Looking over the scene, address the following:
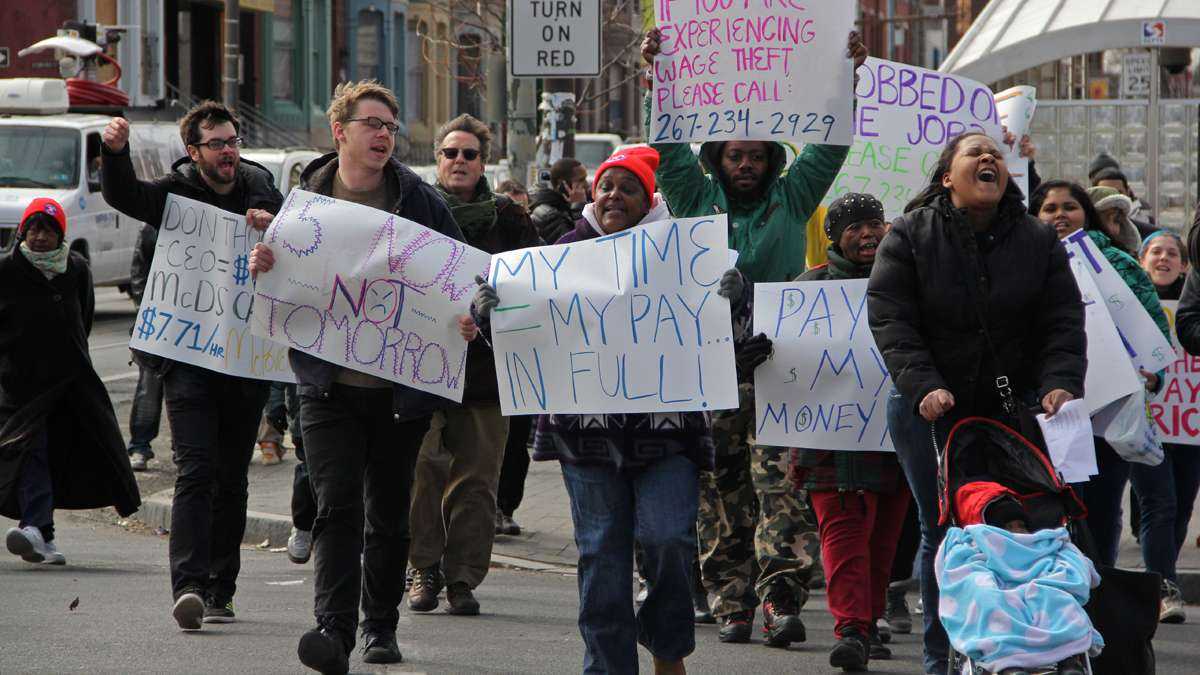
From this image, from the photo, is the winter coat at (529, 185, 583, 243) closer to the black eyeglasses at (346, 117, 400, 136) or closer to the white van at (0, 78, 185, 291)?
the black eyeglasses at (346, 117, 400, 136)

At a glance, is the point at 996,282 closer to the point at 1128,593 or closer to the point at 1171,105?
the point at 1128,593

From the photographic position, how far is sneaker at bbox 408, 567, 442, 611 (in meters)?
7.88

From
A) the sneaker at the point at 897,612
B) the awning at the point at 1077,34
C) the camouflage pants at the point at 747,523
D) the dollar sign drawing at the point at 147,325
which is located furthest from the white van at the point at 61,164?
the camouflage pants at the point at 747,523

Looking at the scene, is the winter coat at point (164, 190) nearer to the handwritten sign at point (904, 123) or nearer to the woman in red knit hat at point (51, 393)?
the woman in red knit hat at point (51, 393)

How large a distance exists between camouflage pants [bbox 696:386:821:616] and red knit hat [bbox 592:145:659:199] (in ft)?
4.49

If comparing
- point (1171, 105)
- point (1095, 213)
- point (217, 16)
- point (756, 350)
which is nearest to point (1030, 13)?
point (1171, 105)

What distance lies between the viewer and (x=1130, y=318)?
24.6ft

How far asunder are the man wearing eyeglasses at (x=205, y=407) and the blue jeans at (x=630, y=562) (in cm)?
189

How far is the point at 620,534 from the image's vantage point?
587cm

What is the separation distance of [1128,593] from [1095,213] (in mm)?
2636

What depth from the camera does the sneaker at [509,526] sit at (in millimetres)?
9883

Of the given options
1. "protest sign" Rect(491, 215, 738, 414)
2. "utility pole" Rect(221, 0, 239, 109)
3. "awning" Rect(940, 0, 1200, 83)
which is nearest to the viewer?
"protest sign" Rect(491, 215, 738, 414)

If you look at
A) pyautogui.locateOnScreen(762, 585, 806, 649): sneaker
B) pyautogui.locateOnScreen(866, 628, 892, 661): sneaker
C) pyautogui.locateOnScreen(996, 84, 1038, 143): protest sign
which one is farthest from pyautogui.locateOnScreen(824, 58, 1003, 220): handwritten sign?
pyautogui.locateOnScreen(866, 628, 892, 661): sneaker

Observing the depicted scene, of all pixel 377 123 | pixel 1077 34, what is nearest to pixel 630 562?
pixel 377 123
